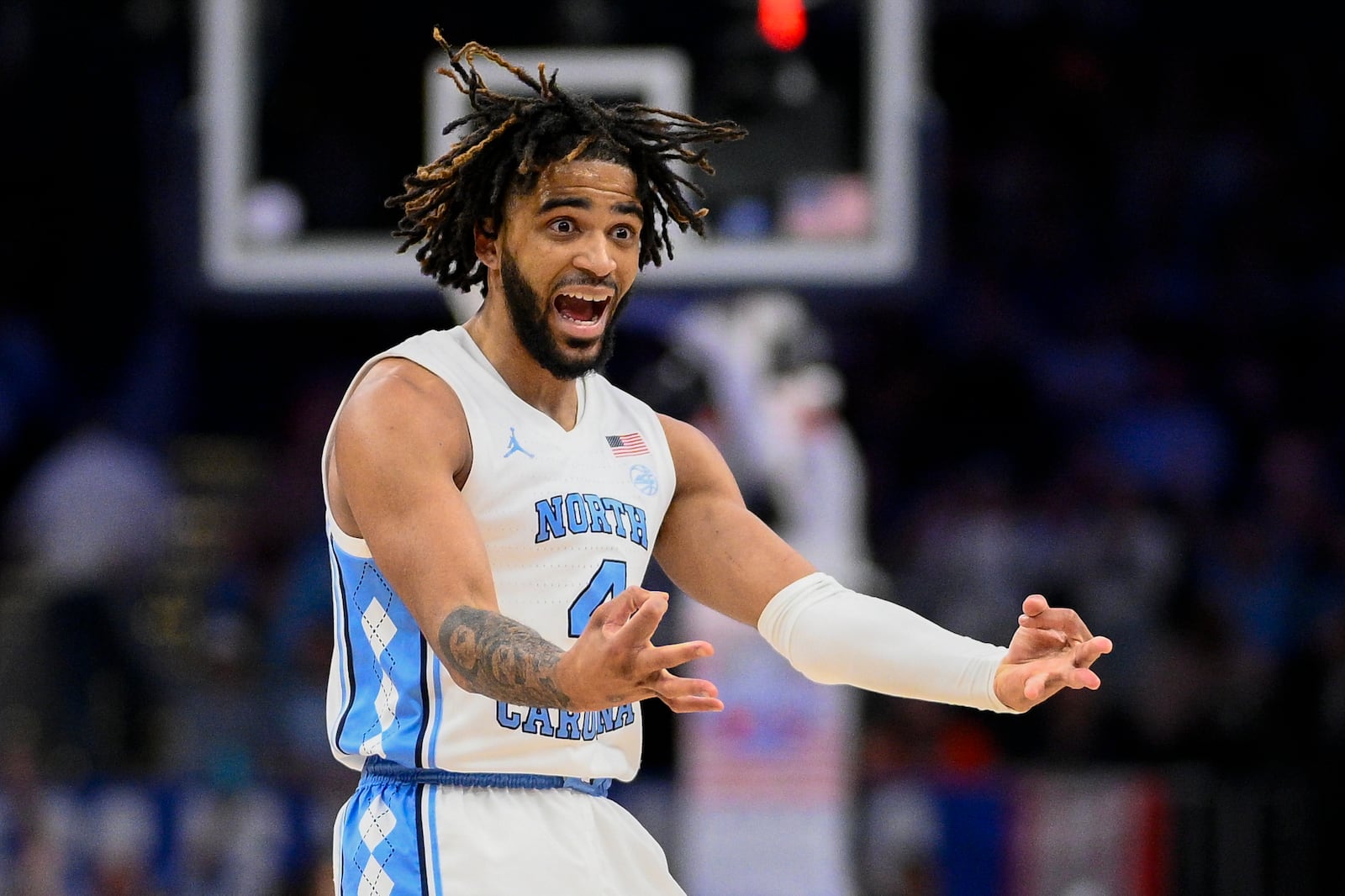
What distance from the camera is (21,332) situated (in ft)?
43.5

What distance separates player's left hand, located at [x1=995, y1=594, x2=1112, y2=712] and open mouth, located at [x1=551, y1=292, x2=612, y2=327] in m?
1.12

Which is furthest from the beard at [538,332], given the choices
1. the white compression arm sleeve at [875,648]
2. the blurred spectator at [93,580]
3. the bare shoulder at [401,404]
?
the blurred spectator at [93,580]

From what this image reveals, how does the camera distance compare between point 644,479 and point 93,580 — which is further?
point 93,580

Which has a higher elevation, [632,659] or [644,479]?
[644,479]

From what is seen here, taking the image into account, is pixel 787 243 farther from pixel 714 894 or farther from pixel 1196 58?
pixel 1196 58

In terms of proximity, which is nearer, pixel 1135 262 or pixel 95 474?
pixel 95 474

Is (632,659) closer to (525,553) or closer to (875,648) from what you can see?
(525,553)

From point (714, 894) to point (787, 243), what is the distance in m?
3.10

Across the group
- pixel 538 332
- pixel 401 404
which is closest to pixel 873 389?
pixel 538 332

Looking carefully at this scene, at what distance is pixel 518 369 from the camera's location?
4.46m

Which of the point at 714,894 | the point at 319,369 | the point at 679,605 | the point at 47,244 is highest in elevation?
the point at 47,244

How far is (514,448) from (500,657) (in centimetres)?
72

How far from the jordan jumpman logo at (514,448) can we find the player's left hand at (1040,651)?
1.10 metres

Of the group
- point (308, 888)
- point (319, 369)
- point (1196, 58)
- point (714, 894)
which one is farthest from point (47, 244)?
point (1196, 58)
